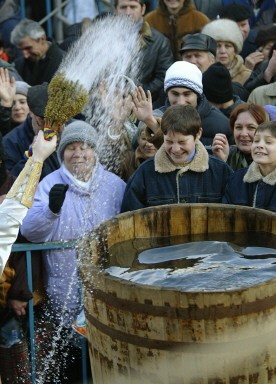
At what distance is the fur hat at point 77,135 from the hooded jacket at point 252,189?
0.96 m

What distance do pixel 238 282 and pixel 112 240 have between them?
2.65 ft

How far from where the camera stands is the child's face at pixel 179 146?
4.99 metres

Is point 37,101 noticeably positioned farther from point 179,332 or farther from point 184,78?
point 179,332

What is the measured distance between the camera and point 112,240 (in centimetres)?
402

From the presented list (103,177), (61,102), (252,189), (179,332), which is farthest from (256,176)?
(179,332)

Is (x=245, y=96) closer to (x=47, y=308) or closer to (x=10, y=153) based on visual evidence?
(x=10, y=153)

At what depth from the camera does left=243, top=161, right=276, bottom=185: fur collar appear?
4772mm

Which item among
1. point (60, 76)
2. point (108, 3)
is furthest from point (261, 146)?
point (108, 3)

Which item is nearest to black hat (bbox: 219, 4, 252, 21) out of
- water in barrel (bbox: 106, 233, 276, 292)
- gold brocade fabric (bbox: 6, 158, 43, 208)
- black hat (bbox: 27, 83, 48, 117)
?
black hat (bbox: 27, 83, 48, 117)

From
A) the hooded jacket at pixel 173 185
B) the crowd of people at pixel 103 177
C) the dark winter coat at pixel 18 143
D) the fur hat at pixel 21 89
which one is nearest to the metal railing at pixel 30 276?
the crowd of people at pixel 103 177

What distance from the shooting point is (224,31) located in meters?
7.62

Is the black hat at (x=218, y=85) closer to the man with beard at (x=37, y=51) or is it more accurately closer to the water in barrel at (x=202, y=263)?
the man with beard at (x=37, y=51)

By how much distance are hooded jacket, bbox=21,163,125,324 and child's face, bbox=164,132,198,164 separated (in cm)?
45

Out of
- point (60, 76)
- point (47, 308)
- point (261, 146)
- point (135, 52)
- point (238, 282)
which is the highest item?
point (135, 52)
